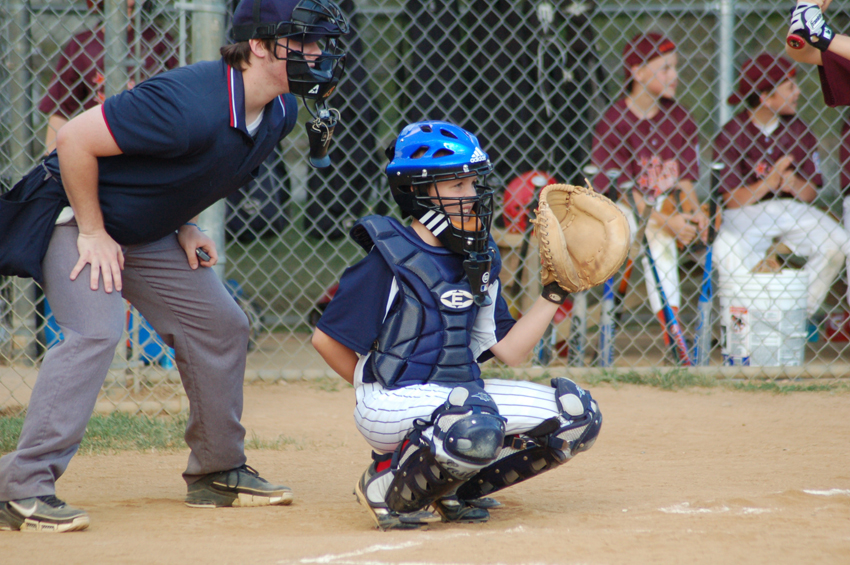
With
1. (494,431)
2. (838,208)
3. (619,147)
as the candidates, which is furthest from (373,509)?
(838,208)

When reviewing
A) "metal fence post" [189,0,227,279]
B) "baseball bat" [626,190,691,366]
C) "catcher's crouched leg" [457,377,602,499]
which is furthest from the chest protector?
"baseball bat" [626,190,691,366]

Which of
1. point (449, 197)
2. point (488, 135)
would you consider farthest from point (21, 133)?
point (449, 197)

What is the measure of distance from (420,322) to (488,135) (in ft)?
10.7

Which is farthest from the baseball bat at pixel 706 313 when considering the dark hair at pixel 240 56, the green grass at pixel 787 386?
the dark hair at pixel 240 56

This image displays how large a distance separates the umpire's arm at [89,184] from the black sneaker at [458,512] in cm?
112

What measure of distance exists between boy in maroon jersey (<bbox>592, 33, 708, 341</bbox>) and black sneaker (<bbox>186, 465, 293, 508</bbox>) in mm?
2922

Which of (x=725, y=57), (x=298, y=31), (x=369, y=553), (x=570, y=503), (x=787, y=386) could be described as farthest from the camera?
(x=725, y=57)

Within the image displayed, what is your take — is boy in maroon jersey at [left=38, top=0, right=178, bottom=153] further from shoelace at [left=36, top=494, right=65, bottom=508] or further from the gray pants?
shoelace at [left=36, top=494, right=65, bottom=508]

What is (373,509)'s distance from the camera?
2367 millimetres

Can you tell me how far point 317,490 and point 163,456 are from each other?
853mm

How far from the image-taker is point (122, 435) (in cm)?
363

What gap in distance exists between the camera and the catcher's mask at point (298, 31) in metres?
2.40

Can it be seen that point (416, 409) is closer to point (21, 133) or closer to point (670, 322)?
point (670, 322)

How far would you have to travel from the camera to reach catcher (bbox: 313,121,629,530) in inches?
91.6
